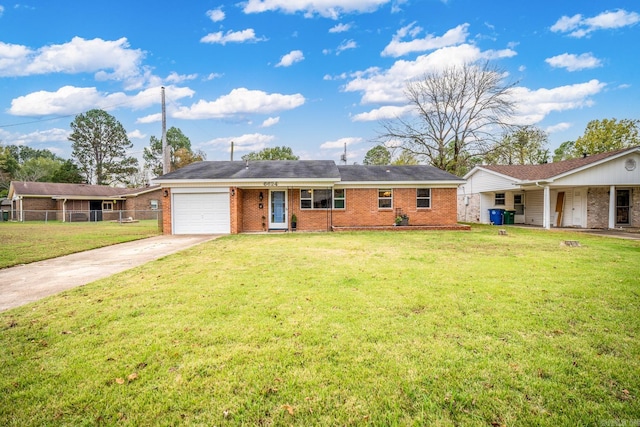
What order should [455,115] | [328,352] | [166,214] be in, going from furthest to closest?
1. [455,115]
2. [166,214]
3. [328,352]

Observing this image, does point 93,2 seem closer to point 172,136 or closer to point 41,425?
point 41,425

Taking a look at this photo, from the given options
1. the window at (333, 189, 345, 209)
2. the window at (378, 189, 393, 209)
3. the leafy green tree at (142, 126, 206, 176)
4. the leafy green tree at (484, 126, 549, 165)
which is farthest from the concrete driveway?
the leafy green tree at (142, 126, 206, 176)

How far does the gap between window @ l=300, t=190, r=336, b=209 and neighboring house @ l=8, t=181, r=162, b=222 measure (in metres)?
23.6

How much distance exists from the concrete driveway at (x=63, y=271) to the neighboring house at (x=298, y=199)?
16.6 feet

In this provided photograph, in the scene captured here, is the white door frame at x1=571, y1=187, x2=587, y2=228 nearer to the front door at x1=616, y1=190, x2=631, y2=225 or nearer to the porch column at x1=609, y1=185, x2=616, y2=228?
the porch column at x1=609, y1=185, x2=616, y2=228

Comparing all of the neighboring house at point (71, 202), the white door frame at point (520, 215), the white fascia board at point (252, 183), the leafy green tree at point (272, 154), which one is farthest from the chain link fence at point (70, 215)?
the white door frame at point (520, 215)

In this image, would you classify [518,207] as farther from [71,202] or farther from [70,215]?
[71,202]

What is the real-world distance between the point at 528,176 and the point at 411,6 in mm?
12375

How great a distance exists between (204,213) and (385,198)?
9.75 meters

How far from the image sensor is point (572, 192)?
17.6 metres

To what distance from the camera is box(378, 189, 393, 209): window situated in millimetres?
16031

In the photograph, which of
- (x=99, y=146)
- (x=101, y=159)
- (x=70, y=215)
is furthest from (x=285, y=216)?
(x=99, y=146)

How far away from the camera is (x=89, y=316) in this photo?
3779mm

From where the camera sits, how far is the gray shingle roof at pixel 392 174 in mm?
15891
